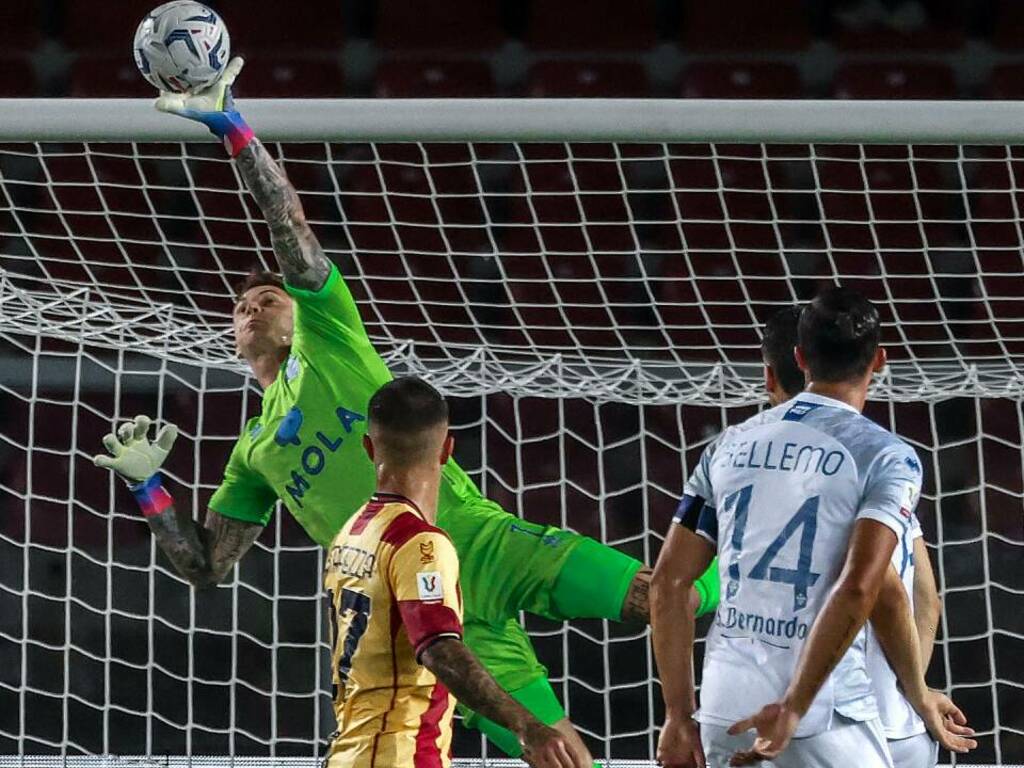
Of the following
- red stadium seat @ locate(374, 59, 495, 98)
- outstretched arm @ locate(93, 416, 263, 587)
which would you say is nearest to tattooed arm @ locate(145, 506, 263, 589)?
outstretched arm @ locate(93, 416, 263, 587)

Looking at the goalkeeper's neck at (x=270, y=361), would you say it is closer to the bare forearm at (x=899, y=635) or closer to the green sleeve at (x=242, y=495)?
the green sleeve at (x=242, y=495)

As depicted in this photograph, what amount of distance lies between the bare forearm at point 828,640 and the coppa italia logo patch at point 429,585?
0.58 meters

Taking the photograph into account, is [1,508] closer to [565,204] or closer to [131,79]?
[131,79]

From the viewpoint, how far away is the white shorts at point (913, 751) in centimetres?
252

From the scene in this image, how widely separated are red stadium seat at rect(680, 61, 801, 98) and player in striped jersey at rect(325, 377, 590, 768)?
5139 mm

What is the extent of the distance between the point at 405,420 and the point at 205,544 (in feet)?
4.13

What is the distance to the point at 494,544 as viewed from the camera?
3.36 m

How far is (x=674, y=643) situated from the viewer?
2.49m

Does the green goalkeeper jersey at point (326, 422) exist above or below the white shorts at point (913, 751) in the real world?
above

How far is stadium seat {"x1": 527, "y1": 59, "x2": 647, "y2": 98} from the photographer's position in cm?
738


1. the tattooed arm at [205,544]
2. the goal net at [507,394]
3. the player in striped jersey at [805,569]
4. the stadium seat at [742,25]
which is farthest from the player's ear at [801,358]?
the stadium seat at [742,25]

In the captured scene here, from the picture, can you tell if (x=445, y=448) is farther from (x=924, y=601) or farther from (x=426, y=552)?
(x=924, y=601)

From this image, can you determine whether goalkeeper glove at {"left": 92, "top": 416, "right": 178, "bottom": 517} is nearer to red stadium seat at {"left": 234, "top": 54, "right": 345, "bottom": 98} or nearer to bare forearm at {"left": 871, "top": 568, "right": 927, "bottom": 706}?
bare forearm at {"left": 871, "top": 568, "right": 927, "bottom": 706}

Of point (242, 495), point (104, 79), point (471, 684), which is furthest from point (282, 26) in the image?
point (471, 684)
